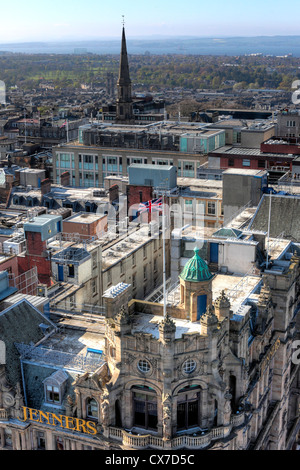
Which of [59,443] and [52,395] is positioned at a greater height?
[52,395]

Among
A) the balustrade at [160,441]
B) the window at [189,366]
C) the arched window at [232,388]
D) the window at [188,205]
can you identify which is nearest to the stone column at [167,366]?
the balustrade at [160,441]

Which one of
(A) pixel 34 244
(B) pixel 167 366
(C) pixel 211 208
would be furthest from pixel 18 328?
(C) pixel 211 208

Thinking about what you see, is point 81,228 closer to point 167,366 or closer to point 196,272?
point 196,272

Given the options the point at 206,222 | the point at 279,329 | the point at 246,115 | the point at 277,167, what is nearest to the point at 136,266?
the point at 206,222

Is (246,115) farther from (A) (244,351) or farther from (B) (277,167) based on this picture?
(A) (244,351)

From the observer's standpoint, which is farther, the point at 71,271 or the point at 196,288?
the point at 71,271

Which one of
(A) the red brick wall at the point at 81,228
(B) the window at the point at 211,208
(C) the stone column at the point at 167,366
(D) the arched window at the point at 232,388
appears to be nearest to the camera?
(C) the stone column at the point at 167,366

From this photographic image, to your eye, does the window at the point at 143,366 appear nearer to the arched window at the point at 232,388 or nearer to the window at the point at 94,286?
the arched window at the point at 232,388
